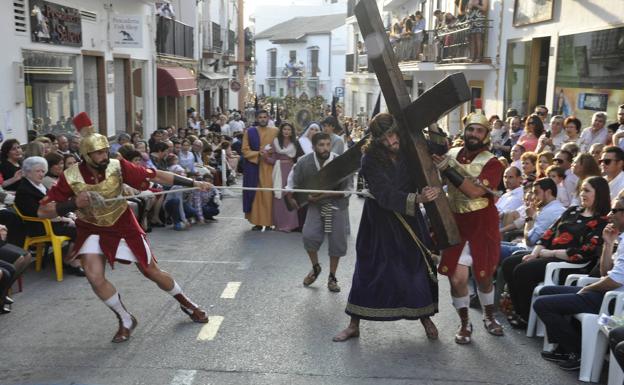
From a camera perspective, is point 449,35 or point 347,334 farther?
point 449,35

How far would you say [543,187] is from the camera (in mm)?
6480

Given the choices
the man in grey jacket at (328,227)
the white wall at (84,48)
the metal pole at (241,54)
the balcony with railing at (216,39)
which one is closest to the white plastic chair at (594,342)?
the man in grey jacket at (328,227)

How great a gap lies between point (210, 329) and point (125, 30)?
41.2 ft

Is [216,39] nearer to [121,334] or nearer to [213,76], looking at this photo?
[213,76]

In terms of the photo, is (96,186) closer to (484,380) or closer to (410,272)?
(410,272)

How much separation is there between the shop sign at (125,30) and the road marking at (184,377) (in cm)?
1329

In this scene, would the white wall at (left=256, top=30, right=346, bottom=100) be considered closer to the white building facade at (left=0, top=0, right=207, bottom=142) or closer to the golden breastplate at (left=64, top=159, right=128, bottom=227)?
the white building facade at (left=0, top=0, right=207, bottom=142)

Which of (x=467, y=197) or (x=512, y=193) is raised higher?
(x=467, y=197)

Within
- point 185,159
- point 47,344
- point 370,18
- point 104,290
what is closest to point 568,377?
point 370,18

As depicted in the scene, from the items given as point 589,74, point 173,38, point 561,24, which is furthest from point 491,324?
point 173,38

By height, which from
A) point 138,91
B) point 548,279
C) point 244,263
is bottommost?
point 244,263

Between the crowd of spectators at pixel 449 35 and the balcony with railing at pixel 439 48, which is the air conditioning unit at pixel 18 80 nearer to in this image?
the balcony with railing at pixel 439 48

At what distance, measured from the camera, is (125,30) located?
1659cm

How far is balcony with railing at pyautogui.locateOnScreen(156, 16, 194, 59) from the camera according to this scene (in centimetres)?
2216
